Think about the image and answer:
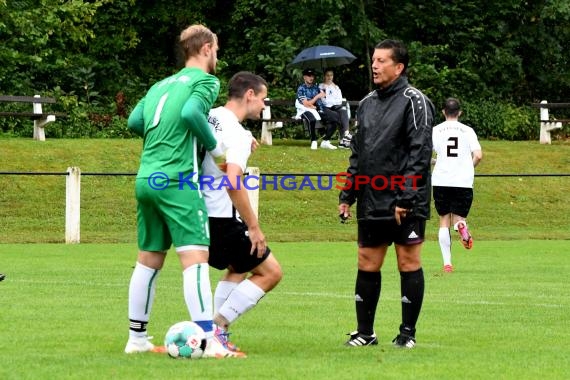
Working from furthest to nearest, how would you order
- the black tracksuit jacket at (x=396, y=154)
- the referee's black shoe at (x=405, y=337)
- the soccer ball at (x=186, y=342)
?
the referee's black shoe at (x=405, y=337)
the black tracksuit jacket at (x=396, y=154)
the soccer ball at (x=186, y=342)

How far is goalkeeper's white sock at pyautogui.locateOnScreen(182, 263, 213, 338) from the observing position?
26.8 ft

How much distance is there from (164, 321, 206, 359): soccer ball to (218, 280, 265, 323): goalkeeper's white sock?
2.11 feet

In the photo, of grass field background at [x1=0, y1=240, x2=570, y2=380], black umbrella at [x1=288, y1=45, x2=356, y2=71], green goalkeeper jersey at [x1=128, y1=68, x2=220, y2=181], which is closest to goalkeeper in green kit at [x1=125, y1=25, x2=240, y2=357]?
green goalkeeper jersey at [x1=128, y1=68, x2=220, y2=181]

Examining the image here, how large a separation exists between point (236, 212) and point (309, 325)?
6.35 ft

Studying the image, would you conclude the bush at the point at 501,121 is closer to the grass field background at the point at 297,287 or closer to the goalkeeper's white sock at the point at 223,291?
the grass field background at the point at 297,287

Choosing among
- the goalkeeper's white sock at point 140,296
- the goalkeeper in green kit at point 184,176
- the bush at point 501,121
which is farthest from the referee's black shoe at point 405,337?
the bush at point 501,121

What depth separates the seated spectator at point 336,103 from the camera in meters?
30.0

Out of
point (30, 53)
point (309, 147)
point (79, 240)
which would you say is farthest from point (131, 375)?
point (30, 53)

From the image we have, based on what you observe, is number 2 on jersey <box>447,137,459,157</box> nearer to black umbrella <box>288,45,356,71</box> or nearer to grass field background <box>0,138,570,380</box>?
grass field background <box>0,138,570,380</box>

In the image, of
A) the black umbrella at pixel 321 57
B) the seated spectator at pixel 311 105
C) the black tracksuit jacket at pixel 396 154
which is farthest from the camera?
the black umbrella at pixel 321 57

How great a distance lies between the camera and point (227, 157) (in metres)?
8.37

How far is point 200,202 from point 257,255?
629mm

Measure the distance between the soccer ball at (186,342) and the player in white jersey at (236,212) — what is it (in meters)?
0.26

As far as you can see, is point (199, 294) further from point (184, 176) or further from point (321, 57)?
point (321, 57)
